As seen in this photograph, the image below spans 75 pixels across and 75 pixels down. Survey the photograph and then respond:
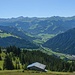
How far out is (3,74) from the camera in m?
111

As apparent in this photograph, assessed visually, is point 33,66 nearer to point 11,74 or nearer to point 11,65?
point 11,65

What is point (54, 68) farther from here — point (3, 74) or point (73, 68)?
point (3, 74)

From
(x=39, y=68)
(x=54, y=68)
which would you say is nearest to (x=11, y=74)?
(x=39, y=68)

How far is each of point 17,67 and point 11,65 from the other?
717 cm

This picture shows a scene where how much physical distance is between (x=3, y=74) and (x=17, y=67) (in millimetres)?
64186

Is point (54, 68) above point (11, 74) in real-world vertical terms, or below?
below

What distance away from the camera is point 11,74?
11131cm

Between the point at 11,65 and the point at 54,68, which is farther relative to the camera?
the point at 54,68

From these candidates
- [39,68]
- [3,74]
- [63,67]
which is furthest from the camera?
[63,67]

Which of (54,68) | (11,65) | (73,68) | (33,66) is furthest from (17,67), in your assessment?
(73,68)

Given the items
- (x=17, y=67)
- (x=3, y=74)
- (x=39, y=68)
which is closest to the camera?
(x=3, y=74)

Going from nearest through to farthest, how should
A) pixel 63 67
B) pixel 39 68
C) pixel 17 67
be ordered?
pixel 39 68 → pixel 17 67 → pixel 63 67

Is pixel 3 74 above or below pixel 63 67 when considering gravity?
above

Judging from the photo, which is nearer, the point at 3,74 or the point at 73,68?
the point at 3,74
